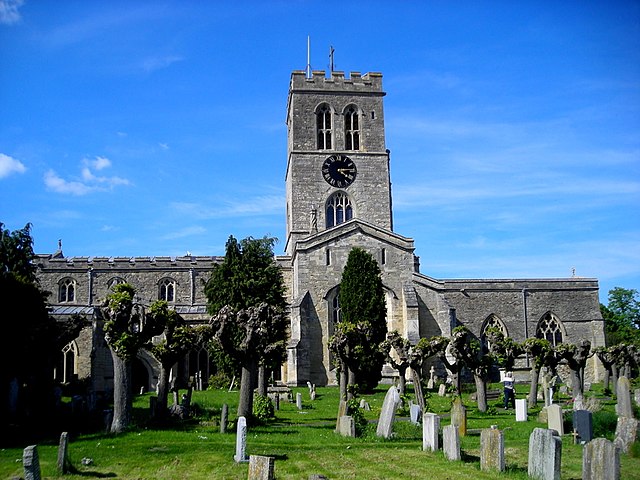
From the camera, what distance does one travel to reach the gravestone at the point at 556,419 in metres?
20.1

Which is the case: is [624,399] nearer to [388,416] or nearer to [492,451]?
[388,416]

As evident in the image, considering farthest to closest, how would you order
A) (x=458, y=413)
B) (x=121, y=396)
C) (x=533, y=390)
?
(x=533, y=390)
(x=121, y=396)
(x=458, y=413)

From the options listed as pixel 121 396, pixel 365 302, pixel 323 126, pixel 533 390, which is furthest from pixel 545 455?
pixel 323 126

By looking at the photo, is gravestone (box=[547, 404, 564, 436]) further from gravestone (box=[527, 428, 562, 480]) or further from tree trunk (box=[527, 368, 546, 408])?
tree trunk (box=[527, 368, 546, 408])

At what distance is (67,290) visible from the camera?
54125mm

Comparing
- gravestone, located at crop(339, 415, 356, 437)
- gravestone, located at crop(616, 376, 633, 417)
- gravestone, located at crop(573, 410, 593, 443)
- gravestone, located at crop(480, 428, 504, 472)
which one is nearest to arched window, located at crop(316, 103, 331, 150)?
gravestone, located at crop(616, 376, 633, 417)

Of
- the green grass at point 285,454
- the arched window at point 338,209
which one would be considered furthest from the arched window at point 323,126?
the green grass at point 285,454

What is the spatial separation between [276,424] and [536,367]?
13.2m

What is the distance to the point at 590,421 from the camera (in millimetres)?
18781

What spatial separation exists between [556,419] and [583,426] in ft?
5.20

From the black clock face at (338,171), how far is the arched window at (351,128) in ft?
5.71

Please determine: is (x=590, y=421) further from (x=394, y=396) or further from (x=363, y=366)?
(x=363, y=366)

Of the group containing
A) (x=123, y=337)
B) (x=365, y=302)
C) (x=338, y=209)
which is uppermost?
(x=338, y=209)

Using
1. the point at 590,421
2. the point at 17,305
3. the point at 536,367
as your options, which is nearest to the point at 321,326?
Result: the point at 536,367
